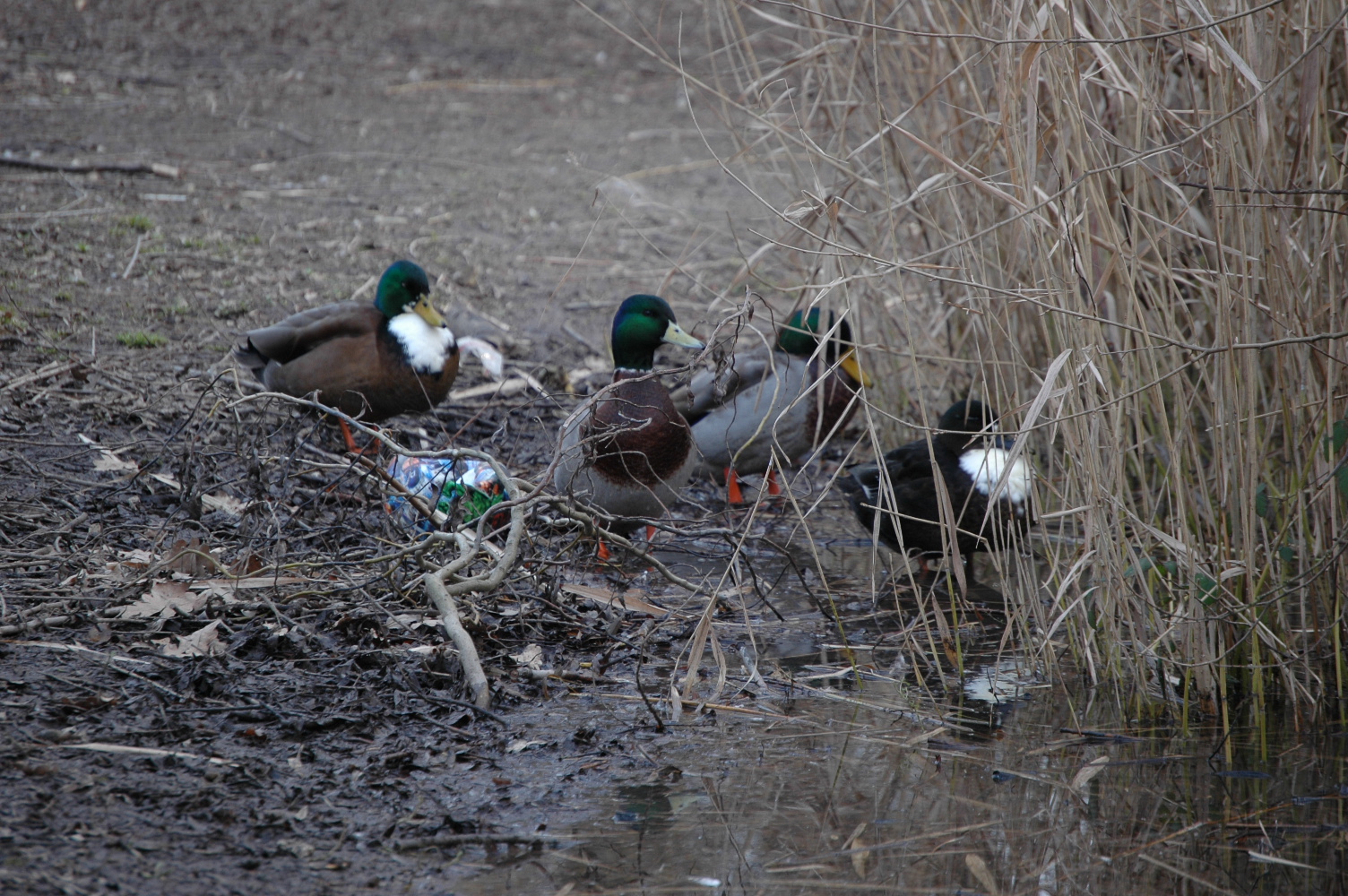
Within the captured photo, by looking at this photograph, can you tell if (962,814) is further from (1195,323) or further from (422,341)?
(422,341)

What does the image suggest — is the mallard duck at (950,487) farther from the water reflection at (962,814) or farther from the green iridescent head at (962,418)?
the water reflection at (962,814)

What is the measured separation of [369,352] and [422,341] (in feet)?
0.69

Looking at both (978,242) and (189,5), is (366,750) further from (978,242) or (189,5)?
(189,5)

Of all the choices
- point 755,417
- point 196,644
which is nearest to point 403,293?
point 755,417

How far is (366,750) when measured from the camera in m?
2.51

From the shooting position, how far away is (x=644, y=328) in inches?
172

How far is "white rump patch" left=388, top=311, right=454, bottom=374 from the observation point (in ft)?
15.1

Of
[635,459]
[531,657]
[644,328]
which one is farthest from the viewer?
[644,328]

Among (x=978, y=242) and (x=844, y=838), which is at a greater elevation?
(x=978, y=242)

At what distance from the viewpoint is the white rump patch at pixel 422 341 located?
4.59 meters

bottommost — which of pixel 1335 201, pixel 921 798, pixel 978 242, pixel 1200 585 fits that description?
pixel 921 798

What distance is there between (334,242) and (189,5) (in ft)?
19.6

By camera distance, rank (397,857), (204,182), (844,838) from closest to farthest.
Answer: (397,857), (844,838), (204,182)

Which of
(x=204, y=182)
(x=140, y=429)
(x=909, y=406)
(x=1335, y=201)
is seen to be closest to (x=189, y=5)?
(x=204, y=182)
